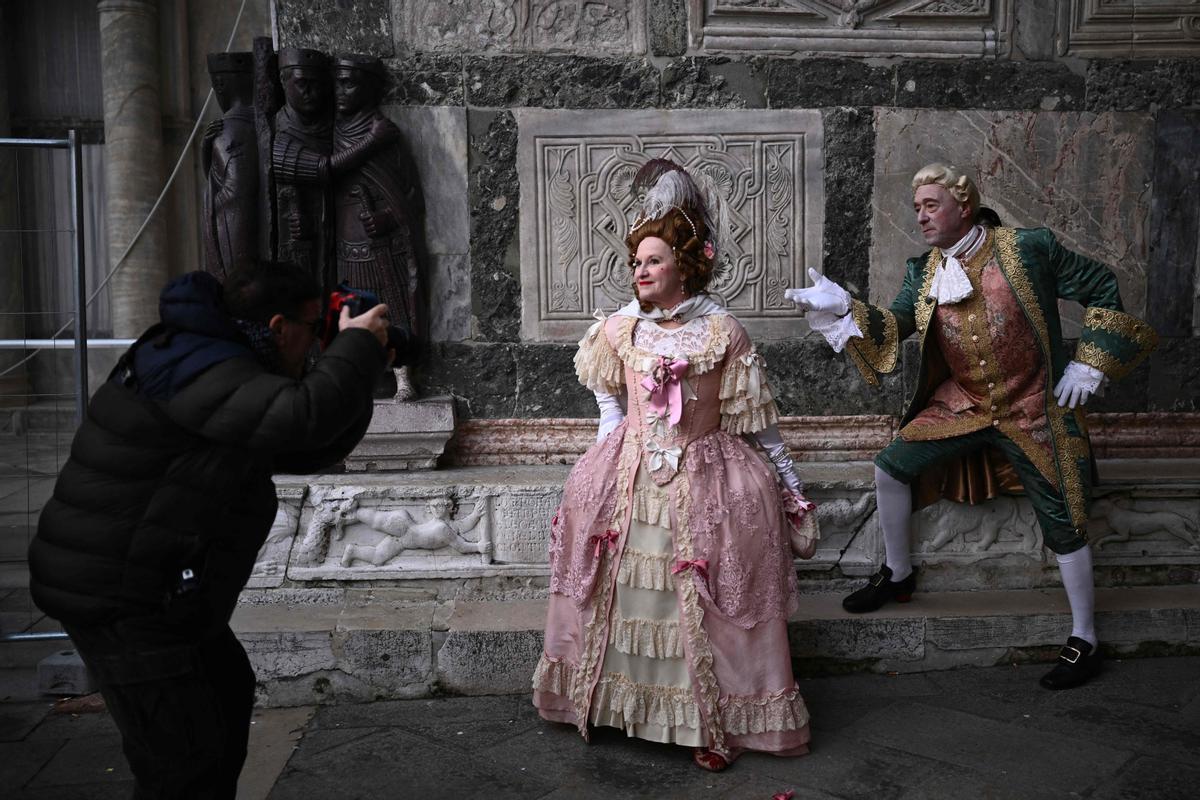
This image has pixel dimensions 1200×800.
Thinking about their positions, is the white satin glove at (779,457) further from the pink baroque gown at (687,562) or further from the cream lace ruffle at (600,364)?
the cream lace ruffle at (600,364)

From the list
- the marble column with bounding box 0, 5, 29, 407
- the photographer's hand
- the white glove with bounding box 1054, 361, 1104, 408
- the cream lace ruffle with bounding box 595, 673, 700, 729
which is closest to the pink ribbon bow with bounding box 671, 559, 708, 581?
the cream lace ruffle with bounding box 595, 673, 700, 729

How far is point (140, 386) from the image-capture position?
225cm

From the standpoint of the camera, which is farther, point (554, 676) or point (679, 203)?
point (554, 676)

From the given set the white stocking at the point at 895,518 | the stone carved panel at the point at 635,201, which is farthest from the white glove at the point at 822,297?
the stone carved panel at the point at 635,201

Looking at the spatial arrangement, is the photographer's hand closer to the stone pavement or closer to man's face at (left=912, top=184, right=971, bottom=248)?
the stone pavement

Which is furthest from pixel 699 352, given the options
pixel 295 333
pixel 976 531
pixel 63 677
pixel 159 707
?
pixel 63 677

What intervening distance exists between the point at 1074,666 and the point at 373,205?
3.26m

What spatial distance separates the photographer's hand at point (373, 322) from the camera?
234cm

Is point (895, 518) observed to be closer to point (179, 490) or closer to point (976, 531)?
point (976, 531)

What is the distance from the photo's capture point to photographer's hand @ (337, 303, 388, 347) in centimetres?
234

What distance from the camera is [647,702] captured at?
3.31m

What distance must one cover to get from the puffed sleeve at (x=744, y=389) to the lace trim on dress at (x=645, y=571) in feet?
1.61

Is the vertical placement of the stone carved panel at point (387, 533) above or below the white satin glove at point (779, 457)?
below

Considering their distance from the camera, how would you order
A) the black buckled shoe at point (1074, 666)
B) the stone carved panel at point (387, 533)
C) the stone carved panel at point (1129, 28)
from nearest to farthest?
the black buckled shoe at point (1074, 666) < the stone carved panel at point (387, 533) < the stone carved panel at point (1129, 28)
